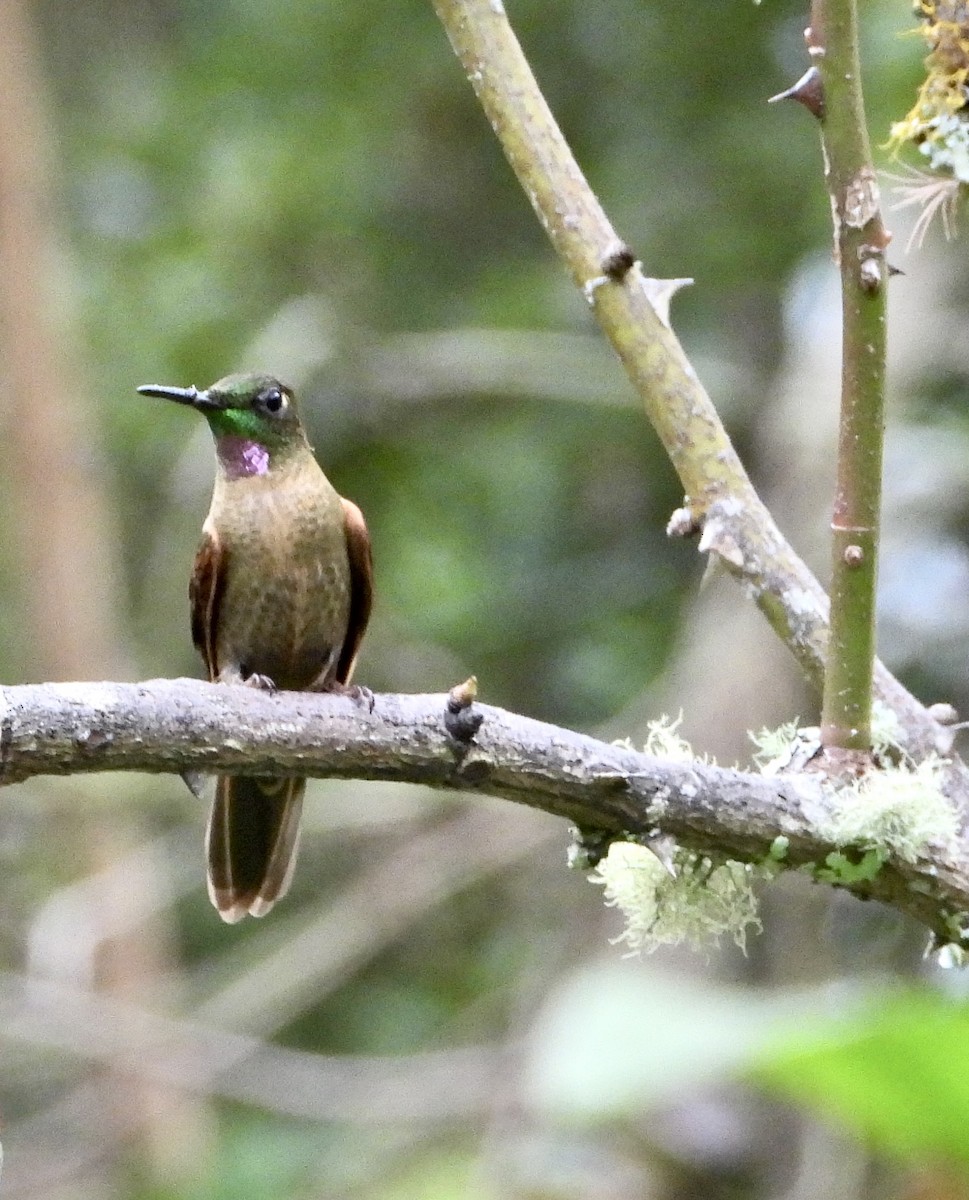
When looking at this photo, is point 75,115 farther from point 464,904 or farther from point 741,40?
point 464,904

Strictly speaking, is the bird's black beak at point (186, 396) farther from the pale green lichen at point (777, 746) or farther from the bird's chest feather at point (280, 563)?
the pale green lichen at point (777, 746)

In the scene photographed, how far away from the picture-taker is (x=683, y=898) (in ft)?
7.89

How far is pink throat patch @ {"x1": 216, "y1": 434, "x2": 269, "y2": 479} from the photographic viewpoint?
12.8 feet

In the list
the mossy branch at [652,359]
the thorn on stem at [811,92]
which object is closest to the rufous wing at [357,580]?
the mossy branch at [652,359]

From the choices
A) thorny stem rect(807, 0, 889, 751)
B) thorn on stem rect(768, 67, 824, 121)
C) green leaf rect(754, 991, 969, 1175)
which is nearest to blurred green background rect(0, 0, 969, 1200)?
thorny stem rect(807, 0, 889, 751)

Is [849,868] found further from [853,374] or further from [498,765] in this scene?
[853,374]

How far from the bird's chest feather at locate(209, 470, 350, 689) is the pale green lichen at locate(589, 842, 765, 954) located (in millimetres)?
1582

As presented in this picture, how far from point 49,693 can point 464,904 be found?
556 cm

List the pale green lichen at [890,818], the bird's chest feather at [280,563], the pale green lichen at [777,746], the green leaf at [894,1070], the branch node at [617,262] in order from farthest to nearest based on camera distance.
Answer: the bird's chest feather at [280,563] < the branch node at [617,262] < the pale green lichen at [777,746] < the pale green lichen at [890,818] < the green leaf at [894,1070]

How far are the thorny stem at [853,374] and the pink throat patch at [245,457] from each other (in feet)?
6.34

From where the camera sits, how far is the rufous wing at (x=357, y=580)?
397 centimetres

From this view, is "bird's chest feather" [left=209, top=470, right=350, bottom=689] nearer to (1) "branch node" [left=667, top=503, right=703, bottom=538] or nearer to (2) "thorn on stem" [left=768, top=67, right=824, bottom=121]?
(1) "branch node" [left=667, top=503, right=703, bottom=538]

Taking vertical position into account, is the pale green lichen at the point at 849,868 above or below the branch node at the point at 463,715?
below

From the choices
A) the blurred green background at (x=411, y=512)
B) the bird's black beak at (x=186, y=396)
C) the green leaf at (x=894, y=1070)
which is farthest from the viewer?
the blurred green background at (x=411, y=512)
